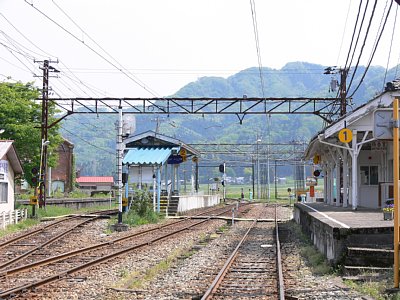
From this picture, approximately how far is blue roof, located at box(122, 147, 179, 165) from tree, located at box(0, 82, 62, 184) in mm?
6852

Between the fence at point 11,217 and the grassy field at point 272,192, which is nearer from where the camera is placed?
the fence at point 11,217

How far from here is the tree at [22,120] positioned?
118 feet

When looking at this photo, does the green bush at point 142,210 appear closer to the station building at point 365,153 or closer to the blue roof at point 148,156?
the blue roof at point 148,156

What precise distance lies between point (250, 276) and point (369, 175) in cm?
1210

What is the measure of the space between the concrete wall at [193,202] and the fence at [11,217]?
9.56 metres

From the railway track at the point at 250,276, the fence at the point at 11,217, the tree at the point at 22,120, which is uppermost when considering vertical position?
the tree at the point at 22,120

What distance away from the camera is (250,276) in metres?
11.3

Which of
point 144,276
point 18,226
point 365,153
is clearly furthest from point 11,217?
point 144,276

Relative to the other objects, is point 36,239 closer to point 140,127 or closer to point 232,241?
point 232,241

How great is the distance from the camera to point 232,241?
18578mm

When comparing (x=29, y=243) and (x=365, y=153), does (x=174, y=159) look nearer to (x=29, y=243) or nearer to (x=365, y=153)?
(x=365, y=153)

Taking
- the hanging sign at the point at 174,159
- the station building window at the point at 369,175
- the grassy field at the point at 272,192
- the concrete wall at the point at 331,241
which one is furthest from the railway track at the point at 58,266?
the grassy field at the point at 272,192

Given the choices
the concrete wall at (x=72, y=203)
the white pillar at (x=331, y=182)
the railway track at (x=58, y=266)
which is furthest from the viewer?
the concrete wall at (x=72, y=203)

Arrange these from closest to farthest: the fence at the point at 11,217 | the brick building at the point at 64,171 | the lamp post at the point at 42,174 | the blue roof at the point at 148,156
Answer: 1. the fence at the point at 11,217
2. the lamp post at the point at 42,174
3. the blue roof at the point at 148,156
4. the brick building at the point at 64,171
